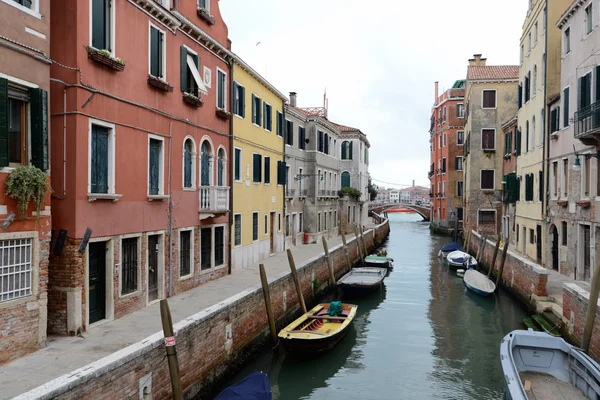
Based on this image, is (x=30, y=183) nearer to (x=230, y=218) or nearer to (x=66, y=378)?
(x=66, y=378)

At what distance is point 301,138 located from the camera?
2747cm

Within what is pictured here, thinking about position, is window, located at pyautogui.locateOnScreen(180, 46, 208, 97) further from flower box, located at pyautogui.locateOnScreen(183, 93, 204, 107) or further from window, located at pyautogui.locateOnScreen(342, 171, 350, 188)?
window, located at pyautogui.locateOnScreen(342, 171, 350, 188)

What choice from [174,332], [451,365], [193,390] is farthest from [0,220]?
[451,365]

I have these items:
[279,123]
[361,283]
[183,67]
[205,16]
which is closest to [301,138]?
[279,123]

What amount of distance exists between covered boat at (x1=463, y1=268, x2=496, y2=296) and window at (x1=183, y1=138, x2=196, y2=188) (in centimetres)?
1244

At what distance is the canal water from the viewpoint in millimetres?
10852

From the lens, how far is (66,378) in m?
5.88

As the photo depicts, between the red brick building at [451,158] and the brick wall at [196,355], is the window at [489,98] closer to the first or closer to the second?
the red brick building at [451,158]

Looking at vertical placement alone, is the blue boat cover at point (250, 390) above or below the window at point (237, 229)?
below

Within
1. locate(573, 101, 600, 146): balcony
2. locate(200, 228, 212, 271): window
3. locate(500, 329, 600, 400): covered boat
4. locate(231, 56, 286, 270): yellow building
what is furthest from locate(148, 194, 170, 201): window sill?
locate(573, 101, 600, 146): balcony

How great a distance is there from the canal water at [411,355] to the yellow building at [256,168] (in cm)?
478

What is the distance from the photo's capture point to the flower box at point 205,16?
14.7 meters

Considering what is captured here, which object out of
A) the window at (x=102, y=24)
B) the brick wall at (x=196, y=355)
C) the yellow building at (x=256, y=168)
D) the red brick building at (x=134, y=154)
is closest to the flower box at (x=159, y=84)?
the red brick building at (x=134, y=154)

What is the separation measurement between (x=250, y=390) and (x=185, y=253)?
704cm
